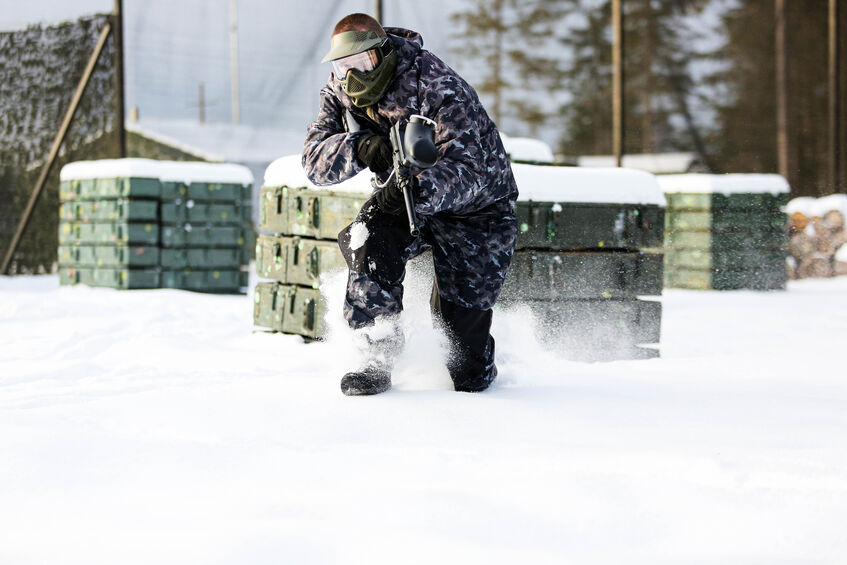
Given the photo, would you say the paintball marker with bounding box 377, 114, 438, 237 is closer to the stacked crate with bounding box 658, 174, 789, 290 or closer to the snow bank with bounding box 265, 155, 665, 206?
the snow bank with bounding box 265, 155, 665, 206

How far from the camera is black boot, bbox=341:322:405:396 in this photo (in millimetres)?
3742

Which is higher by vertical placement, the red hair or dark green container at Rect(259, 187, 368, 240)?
the red hair

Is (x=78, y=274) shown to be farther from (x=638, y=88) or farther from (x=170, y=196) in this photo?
(x=638, y=88)

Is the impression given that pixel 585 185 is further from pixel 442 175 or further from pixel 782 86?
pixel 782 86

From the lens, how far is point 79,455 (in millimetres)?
2936

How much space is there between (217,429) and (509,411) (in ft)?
3.46

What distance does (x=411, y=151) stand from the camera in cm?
346

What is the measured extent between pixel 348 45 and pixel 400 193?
603 millimetres

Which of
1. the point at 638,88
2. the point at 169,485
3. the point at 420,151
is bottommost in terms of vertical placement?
the point at 169,485

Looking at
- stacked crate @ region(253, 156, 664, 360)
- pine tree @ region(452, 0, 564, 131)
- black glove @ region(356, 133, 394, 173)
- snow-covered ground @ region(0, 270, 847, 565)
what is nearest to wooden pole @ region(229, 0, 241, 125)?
pine tree @ region(452, 0, 564, 131)

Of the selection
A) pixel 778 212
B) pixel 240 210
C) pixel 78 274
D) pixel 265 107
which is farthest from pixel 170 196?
pixel 265 107

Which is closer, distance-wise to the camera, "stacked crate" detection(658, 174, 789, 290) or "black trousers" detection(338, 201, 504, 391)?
"black trousers" detection(338, 201, 504, 391)

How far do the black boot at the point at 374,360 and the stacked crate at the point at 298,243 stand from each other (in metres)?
1.61

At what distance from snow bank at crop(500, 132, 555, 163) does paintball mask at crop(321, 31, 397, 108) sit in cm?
525
